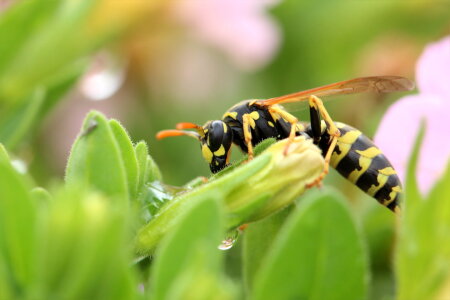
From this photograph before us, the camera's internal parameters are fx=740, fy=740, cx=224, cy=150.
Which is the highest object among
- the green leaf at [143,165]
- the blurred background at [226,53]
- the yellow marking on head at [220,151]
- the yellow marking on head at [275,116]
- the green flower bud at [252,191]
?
the green leaf at [143,165]

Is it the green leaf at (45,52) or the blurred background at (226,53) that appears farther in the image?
the blurred background at (226,53)

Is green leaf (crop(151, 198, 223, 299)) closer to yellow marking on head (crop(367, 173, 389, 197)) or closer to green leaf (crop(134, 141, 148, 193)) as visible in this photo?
green leaf (crop(134, 141, 148, 193))

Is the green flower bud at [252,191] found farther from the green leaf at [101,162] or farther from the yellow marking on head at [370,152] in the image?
the yellow marking on head at [370,152]

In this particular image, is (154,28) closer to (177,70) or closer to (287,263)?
(177,70)

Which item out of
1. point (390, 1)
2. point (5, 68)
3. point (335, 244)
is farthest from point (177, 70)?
point (335, 244)

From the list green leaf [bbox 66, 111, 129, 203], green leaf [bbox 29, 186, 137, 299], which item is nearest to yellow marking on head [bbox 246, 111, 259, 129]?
green leaf [bbox 66, 111, 129, 203]

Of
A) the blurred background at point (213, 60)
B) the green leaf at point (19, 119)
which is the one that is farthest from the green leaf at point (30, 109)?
the blurred background at point (213, 60)
